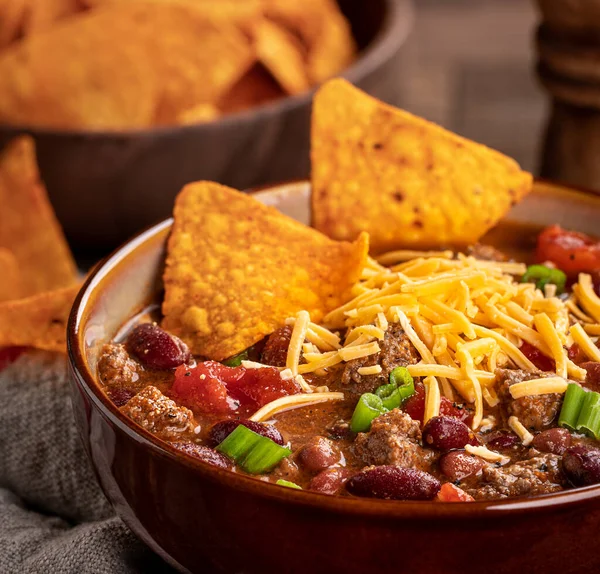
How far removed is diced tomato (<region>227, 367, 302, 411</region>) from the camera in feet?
7.63

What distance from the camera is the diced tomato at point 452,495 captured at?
6.44ft

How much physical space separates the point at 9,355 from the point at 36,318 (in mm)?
336

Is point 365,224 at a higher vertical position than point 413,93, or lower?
higher

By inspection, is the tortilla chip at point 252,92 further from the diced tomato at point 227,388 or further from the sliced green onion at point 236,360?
the diced tomato at point 227,388

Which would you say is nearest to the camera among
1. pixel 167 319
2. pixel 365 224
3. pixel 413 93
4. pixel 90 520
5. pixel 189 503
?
pixel 189 503

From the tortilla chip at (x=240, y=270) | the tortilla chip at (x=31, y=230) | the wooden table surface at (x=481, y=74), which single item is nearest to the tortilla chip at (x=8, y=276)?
the tortilla chip at (x=31, y=230)

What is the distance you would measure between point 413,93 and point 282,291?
4934mm

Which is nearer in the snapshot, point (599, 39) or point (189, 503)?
point (189, 503)

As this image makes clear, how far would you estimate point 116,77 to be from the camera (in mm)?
4582

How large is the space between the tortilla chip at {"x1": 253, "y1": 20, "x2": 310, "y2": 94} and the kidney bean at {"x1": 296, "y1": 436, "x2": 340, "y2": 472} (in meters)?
3.07

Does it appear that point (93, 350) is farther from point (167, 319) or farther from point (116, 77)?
point (116, 77)

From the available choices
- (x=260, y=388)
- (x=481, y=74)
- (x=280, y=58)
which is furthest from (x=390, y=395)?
(x=481, y=74)

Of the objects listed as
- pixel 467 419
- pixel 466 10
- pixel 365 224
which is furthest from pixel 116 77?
pixel 466 10

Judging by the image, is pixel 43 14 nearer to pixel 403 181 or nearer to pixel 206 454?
pixel 403 181
